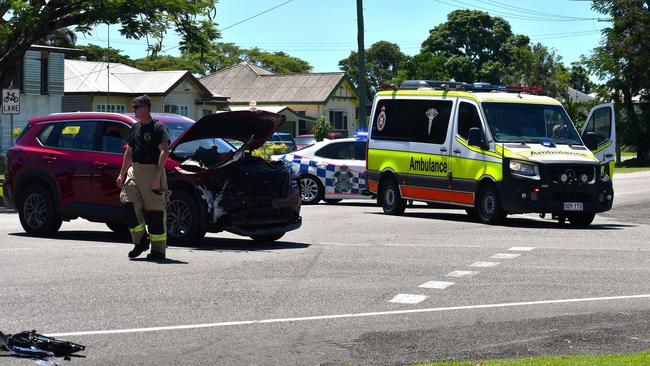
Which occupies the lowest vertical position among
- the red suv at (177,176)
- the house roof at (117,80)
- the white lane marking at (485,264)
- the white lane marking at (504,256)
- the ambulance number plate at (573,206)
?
the white lane marking at (485,264)

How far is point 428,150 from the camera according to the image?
2022 cm

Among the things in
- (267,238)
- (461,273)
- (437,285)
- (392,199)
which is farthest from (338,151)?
(437,285)

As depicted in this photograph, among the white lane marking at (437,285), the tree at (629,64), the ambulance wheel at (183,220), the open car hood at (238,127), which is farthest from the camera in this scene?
the tree at (629,64)

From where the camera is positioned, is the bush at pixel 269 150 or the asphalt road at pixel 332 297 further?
the bush at pixel 269 150

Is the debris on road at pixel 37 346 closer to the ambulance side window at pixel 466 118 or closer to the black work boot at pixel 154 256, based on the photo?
the black work boot at pixel 154 256

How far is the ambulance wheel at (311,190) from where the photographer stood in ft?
78.5

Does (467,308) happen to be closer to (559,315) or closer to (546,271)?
(559,315)

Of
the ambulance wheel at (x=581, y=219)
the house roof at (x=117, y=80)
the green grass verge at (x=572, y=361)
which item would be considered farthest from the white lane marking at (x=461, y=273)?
the house roof at (x=117, y=80)

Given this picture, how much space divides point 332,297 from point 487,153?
9175mm

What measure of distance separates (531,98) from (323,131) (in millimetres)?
50936

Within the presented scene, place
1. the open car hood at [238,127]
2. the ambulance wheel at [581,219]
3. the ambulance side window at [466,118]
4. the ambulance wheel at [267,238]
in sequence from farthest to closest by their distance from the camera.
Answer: the ambulance side window at [466,118] < the ambulance wheel at [581,219] < the ambulance wheel at [267,238] < the open car hood at [238,127]

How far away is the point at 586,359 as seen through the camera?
7270mm

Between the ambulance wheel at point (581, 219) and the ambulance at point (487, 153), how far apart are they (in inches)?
0.8

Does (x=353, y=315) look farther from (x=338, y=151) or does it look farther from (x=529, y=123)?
(x=338, y=151)
